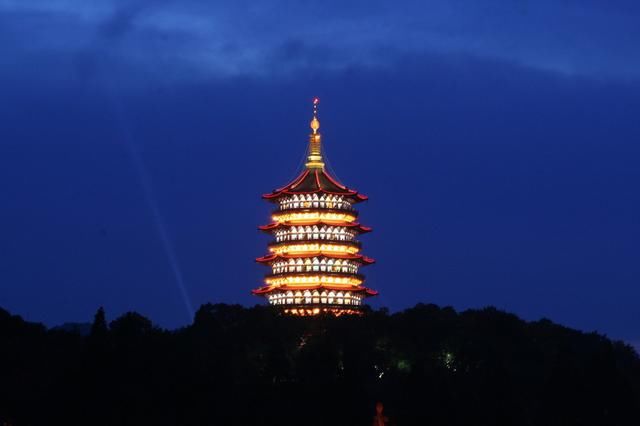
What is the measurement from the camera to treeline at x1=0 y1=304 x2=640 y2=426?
88.9 meters

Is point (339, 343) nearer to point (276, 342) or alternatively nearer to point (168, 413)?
point (276, 342)

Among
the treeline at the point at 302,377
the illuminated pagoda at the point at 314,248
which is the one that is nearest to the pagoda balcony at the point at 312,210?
the illuminated pagoda at the point at 314,248

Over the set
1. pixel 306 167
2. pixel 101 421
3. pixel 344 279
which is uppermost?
pixel 306 167

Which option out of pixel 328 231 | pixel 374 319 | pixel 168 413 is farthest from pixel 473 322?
pixel 168 413

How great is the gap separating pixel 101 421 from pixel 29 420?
6037mm

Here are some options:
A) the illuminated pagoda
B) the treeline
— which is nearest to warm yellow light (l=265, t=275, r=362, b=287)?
the illuminated pagoda

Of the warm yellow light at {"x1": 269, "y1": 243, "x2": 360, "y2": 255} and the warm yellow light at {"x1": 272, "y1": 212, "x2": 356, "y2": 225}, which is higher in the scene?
the warm yellow light at {"x1": 272, "y1": 212, "x2": 356, "y2": 225}

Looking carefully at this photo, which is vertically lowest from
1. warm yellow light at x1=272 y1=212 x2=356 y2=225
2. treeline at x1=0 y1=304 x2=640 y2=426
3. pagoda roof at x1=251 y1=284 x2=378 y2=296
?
treeline at x1=0 y1=304 x2=640 y2=426

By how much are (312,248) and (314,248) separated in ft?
0.51

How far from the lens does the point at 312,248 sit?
410ft

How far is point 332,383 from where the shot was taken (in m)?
92.3

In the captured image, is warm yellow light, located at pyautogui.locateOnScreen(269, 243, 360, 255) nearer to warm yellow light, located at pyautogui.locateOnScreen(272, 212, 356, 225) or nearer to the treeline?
warm yellow light, located at pyautogui.locateOnScreen(272, 212, 356, 225)

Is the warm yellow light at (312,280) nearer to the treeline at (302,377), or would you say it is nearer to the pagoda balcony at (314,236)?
the pagoda balcony at (314,236)

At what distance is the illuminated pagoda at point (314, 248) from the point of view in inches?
4899
